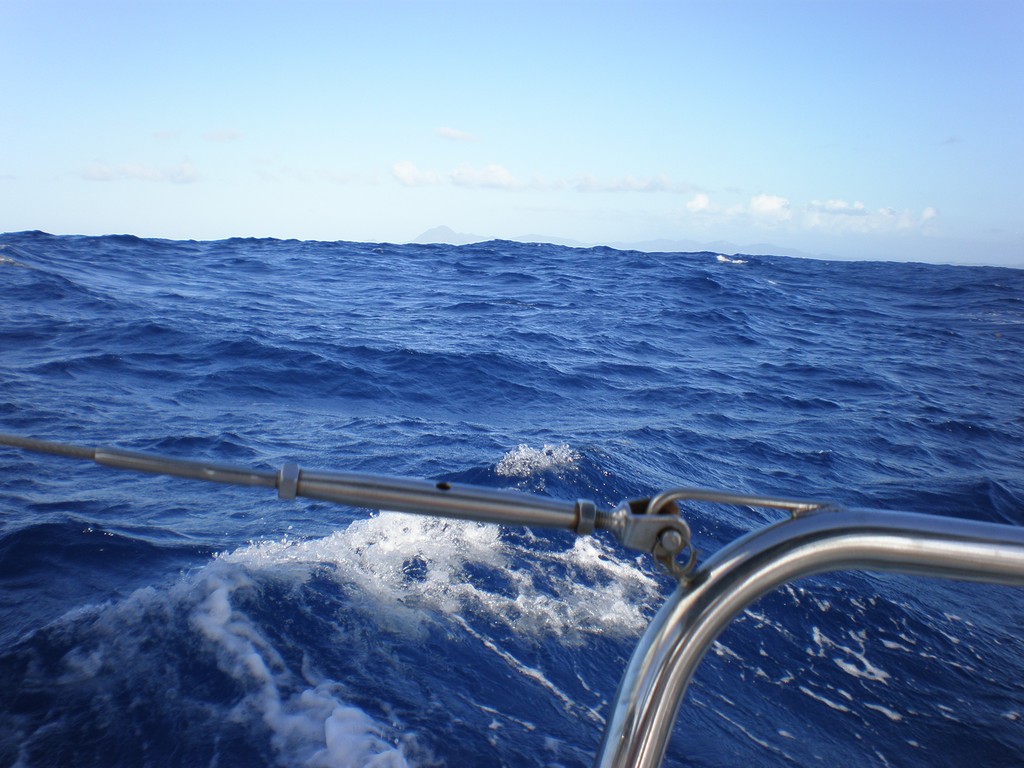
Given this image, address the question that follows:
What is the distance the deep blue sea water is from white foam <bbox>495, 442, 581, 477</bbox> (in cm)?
2

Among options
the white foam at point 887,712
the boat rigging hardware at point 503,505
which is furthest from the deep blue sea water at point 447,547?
the boat rigging hardware at point 503,505

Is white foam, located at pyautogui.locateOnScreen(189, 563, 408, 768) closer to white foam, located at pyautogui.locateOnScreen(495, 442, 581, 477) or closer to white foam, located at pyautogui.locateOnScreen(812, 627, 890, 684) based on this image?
→ white foam, located at pyautogui.locateOnScreen(812, 627, 890, 684)

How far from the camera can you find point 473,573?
3760 mm

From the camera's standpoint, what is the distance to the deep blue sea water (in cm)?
263

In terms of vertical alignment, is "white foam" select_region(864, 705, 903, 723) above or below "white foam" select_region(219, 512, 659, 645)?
below

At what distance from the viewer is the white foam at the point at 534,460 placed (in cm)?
526

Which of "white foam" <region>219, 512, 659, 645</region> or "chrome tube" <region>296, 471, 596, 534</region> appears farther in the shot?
"white foam" <region>219, 512, 659, 645</region>

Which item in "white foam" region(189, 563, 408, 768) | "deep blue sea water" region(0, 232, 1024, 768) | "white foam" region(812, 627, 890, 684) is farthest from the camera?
"white foam" region(812, 627, 890, 684)

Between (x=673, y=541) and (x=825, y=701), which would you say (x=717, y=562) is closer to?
(x=673, y=541)

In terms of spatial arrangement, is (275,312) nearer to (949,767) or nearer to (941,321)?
(949,767)

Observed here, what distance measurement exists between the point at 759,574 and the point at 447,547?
319 cm

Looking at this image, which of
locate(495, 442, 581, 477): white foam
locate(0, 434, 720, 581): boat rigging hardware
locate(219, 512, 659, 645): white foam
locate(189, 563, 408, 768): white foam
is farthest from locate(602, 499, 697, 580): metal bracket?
locate(495, 442, 581, 477): white foam

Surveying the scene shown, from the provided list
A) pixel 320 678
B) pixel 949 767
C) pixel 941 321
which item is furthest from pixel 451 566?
pixel 941 321

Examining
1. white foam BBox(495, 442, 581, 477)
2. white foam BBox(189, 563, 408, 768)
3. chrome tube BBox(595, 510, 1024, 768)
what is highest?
chrome tube BBox(595, 510, 1024, 768)
